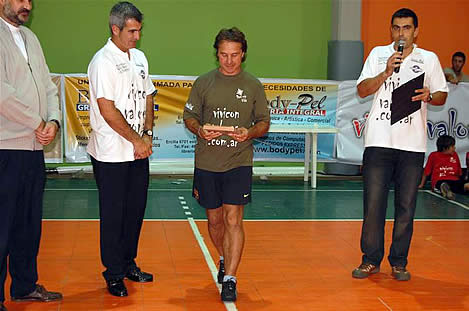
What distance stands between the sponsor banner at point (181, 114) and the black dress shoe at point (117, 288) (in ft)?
21.0

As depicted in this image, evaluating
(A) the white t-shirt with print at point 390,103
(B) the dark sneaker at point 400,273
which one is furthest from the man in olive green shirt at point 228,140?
(B) the dark sneaker at point 400,273

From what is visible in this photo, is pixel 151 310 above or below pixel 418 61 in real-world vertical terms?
below

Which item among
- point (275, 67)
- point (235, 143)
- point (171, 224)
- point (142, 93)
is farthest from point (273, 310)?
point (275, 67)

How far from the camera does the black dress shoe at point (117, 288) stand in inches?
228

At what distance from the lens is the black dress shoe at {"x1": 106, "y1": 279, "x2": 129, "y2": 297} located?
19.0 ft

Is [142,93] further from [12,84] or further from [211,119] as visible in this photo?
[12,84]

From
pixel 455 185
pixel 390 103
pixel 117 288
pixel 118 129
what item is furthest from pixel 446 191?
pixel 118 129

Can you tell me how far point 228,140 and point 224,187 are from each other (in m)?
0.39

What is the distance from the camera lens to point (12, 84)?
515 centimetres

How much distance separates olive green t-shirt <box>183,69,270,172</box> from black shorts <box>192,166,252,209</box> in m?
0.05

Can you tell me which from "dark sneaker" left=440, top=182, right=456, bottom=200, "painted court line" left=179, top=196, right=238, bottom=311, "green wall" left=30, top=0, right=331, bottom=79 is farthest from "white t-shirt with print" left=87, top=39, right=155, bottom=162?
"green wall" left=30, top=0, right=331, bottom=79

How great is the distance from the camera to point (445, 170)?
36.9 ft

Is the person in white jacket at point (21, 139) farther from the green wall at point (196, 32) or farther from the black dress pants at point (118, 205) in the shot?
the green wall at point (196, 32)

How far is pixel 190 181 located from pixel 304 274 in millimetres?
5698
